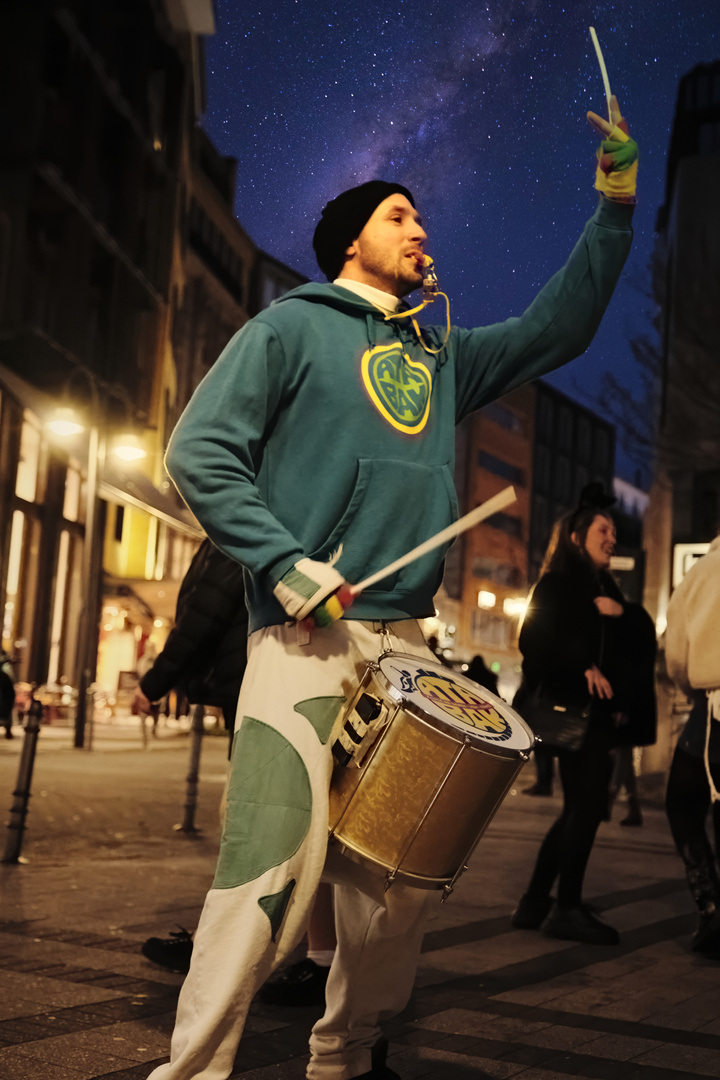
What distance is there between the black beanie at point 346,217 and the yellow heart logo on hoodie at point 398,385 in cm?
31

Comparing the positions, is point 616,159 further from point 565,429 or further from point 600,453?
point 600,453

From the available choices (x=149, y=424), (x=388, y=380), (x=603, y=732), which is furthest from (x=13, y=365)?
(x=388, y=380)

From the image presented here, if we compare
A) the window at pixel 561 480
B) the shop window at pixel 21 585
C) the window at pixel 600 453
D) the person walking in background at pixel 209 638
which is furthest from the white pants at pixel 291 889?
the window at pixel 600 453

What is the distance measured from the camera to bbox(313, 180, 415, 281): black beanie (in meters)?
3.19

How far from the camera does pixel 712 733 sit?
18.4 feet

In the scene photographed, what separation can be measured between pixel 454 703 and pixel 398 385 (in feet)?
2.56

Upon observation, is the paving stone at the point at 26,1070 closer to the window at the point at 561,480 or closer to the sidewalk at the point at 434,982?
the sidewalk at the point at 434,982

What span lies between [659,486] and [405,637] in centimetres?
2029

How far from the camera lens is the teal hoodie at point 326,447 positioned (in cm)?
281

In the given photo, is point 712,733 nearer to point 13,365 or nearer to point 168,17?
point 13,365

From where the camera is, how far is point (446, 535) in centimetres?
293

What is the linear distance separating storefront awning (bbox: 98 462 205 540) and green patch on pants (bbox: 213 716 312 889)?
24.4m

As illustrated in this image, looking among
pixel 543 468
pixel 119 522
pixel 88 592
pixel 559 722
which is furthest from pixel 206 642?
pixel 543 468

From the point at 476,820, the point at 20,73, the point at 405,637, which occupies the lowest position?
the point at 476,820
